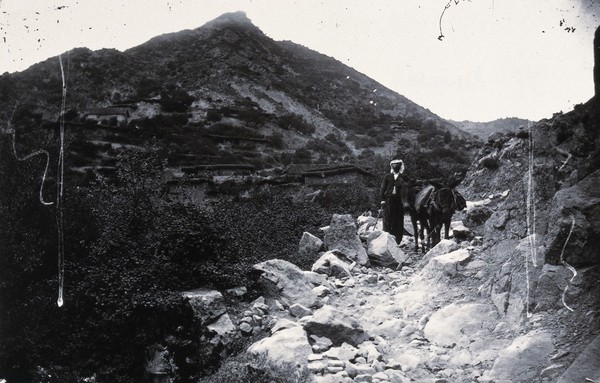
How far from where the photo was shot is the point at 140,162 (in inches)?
454

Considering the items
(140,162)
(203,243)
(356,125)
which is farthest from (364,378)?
(356,125)

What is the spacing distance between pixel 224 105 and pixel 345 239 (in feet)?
192

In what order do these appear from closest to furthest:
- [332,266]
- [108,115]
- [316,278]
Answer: [316,278], [332,266], [108,115]

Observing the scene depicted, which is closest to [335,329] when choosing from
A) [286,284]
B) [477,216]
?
[286,284]

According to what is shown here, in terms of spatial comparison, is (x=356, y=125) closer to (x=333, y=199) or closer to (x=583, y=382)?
(x=333, y=199)

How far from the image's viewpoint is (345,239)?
9.82 meters

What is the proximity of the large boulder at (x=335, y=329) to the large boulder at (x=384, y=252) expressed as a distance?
404 cm

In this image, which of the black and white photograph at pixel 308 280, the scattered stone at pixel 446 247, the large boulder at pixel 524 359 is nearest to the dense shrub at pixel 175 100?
the black and white photograph at pixel 308 280

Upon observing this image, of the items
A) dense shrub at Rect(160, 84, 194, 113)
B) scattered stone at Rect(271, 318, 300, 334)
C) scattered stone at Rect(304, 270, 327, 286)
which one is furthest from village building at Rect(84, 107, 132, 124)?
scattered stone at Rect(271, 318, 300, 334)

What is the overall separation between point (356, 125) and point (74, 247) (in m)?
62.8

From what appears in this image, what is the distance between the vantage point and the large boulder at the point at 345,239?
956cm

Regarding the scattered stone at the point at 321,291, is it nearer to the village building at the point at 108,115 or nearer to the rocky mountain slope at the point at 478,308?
the rocky mountain slope at the point at 478,308

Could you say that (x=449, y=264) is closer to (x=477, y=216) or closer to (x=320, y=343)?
(x=320, y=343)

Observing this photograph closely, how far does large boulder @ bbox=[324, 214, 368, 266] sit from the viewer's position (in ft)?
31.4
